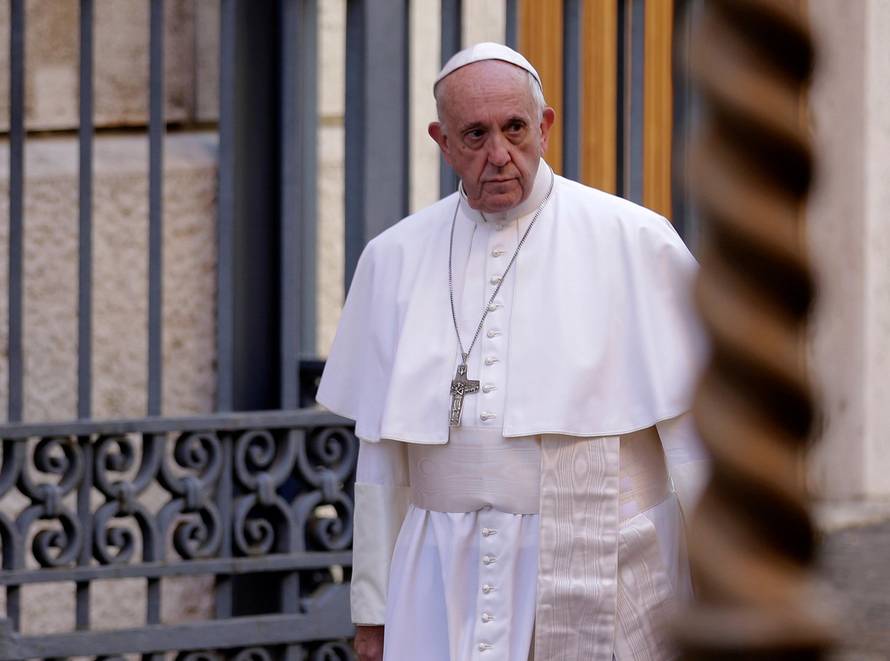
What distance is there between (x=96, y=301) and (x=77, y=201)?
0.33 m

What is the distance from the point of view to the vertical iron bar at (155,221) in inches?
189

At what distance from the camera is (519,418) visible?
3.29 meters

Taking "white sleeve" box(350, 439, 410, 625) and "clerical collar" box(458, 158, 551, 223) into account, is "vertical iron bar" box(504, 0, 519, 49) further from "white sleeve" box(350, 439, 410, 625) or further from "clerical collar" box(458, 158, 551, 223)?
"white sleeve" box(350, 439, 410, 625)

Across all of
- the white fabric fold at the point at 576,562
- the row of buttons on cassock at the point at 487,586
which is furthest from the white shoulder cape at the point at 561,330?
the row of buttons on cassock at the point at 487,586

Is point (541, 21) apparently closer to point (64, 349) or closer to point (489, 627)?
point (64, 349)

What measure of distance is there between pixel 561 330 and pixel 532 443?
10.5 inches

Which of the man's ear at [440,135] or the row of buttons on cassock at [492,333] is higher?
the man's ear at [440,135]

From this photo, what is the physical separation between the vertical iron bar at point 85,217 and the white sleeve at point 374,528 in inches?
55.7

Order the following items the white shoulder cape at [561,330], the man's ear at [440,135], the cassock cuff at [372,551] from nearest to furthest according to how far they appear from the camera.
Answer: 1. the white shoulder cape at [561,330]
2. the man's ear at [440,135]
3. the cassock cuff at [372,551]

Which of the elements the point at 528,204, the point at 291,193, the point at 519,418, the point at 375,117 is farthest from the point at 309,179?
the point at 519,418

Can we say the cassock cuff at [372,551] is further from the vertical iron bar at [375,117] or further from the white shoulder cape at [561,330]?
the vertical iron bar at [375,117]

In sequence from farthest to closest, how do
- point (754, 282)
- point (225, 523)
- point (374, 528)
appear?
point (225, 523), point (374, 528), point (754, 282)

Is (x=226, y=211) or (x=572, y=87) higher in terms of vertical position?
(x=572, y=87)

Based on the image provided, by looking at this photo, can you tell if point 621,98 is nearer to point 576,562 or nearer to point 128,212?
point 128,212
